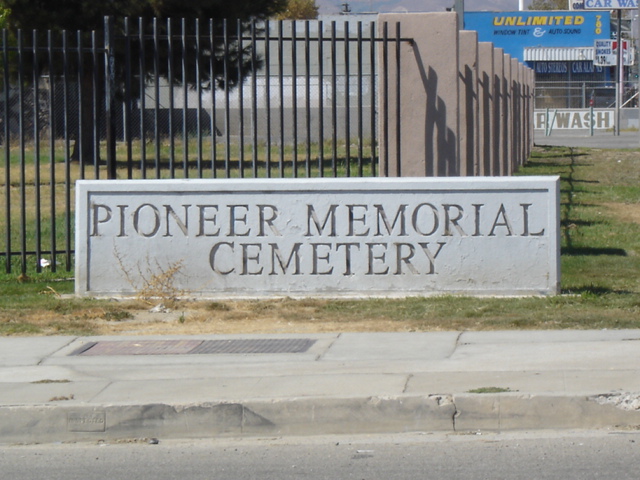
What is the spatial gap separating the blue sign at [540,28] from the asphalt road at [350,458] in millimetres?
66367

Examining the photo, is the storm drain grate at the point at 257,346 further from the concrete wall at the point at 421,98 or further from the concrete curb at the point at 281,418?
the concrete wall at the point at 421,98

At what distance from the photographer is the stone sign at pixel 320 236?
9.73 m

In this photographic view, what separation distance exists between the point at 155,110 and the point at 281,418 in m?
10.1

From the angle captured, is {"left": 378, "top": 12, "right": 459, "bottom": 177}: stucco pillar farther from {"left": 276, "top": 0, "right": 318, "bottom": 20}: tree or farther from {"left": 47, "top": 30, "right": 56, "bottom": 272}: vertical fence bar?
{"left": 276, "top": 0, "right": 318, "bottom": 20}: tree

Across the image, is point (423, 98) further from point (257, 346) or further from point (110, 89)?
point (257, 346)

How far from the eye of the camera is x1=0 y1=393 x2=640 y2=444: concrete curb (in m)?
6.10

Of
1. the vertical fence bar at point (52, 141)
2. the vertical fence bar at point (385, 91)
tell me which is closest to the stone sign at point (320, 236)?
the vertical fence bar at point (52, 141)

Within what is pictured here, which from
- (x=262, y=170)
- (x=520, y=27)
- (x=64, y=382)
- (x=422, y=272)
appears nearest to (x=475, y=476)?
(x=64, y=382)

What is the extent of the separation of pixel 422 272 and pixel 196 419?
162 inches

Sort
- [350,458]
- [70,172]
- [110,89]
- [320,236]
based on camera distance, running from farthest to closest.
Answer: [70,172]
[110,89]
[320,236]
[350,458]

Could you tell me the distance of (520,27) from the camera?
70.1 m

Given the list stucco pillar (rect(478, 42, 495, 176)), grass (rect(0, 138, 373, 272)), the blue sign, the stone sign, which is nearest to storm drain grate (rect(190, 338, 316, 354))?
the stone sign

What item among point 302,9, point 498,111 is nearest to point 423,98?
point 498,111

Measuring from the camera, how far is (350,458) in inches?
221
